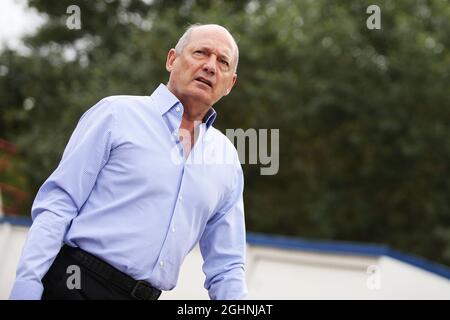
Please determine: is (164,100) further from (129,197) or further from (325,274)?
(325,274)

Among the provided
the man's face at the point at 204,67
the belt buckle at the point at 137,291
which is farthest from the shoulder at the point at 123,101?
the belt buckle at the point at 137,291

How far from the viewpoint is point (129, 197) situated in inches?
86.6

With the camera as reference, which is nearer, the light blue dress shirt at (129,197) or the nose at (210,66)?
the light blue dress shirt at (129,197)

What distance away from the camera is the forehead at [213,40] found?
242cm

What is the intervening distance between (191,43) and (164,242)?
2.11 ft

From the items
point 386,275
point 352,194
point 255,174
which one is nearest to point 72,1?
point 255,174

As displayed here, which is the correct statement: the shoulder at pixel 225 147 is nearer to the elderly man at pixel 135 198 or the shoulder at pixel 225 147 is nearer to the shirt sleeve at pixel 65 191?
the elderly man at pixel 135 198

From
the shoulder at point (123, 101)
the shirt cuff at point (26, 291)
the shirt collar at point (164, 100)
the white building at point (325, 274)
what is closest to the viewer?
the shirt cuff at point (26, 291)

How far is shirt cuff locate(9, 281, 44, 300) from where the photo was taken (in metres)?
1.97

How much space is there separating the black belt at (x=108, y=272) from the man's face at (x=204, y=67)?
1.90 feet

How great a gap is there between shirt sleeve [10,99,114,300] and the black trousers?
8cm

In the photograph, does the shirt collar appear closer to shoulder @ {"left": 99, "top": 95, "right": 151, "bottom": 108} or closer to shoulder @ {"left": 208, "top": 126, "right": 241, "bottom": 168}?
shoulder @ {"left": 99, "top": 95, "right": 151, "bottom": 108}

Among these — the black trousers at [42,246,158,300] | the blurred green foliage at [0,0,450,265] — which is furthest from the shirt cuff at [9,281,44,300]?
the blurred green foliage at [0,0,450,265]
